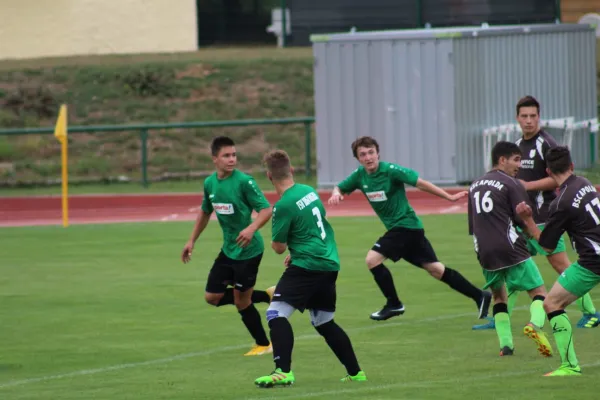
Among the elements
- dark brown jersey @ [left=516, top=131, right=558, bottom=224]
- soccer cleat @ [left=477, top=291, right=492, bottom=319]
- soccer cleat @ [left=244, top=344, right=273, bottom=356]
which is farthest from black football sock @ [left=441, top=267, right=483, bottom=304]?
soccer cleat @ [left=244, top=344, right=273, bottom=356]

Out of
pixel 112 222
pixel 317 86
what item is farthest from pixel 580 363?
pixel 317 86

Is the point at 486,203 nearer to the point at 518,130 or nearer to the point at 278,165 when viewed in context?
the point at 278,165

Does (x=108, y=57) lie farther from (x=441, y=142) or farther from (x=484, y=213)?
(x=484, y=213)

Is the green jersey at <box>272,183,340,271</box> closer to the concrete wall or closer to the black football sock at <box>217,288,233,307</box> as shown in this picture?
the black football sock at <box>217,288,233,307</box>

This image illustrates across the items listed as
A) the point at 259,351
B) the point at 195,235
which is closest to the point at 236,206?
the point at 195,235

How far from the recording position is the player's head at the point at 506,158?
11.3m

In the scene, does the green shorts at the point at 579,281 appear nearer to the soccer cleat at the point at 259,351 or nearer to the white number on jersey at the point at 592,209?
the white number on jersey at the point at 592,209

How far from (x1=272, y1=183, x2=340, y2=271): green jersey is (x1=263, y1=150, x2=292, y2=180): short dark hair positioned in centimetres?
12

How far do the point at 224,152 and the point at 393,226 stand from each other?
248cm

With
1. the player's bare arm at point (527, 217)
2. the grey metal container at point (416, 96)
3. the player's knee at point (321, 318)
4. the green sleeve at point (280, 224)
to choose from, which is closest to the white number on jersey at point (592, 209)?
the player's bare arm at point (527, 217)

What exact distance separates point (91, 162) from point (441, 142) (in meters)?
8.12

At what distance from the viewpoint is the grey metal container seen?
2702 centimetres

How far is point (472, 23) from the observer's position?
117 feet

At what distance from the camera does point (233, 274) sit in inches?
480
